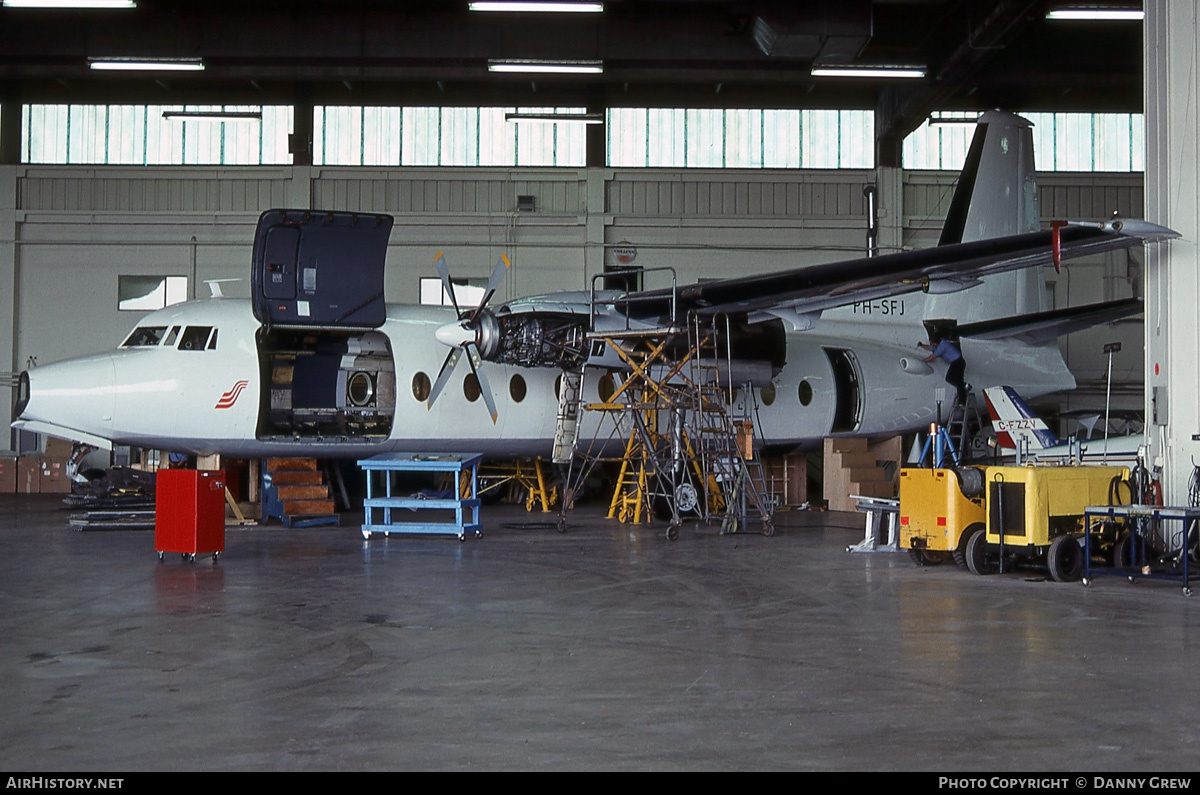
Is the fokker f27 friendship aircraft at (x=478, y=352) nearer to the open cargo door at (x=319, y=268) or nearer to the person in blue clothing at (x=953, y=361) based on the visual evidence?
the open cargo door at (x=319, y=268)

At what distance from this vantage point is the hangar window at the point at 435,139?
2808 cm

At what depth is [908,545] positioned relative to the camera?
461 inches

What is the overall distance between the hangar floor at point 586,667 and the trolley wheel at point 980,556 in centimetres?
18

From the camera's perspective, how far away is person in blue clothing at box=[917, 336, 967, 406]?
21.5 metres

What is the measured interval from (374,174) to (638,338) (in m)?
13.6

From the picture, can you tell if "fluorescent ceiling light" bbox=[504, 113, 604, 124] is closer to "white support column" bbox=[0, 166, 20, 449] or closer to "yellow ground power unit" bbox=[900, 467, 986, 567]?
"white support column" bbox=[0, 166, 20, 449]

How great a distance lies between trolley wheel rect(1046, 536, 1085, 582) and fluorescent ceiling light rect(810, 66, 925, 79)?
563 inches

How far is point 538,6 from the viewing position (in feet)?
61.3

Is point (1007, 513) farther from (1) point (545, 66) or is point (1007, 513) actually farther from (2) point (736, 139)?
(2) point (736, 139)

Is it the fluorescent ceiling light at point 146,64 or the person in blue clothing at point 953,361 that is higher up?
the fluorescent ceiling light at point 146,64

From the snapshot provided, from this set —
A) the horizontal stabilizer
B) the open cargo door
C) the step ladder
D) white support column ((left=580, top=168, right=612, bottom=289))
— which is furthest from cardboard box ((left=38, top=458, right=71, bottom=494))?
the horizontal stabilizer

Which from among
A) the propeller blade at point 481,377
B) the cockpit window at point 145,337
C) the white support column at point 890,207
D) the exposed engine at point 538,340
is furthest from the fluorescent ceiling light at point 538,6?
the white support column at point 890,207

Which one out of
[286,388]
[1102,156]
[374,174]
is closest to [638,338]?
[286,388]
